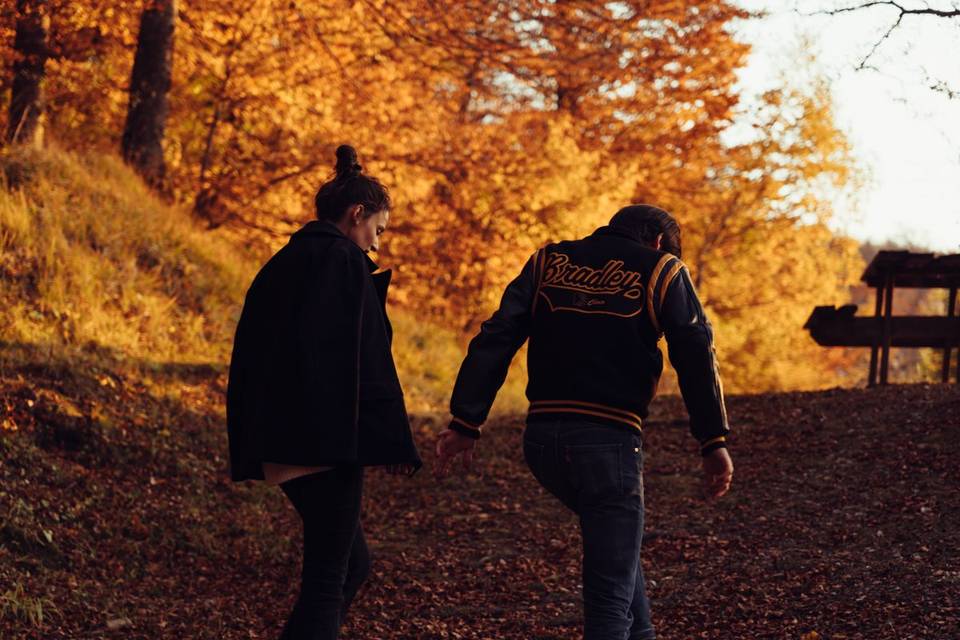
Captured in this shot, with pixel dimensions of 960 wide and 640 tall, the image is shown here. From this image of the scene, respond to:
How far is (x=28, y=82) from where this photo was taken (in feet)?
38.8

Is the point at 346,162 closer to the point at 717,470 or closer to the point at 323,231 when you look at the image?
the point at 323,231

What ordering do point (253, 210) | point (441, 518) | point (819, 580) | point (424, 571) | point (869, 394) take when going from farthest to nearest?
point (253, 210)
point (869, 394)
point (441, 518)
point (424, 571)
point (819, 580)

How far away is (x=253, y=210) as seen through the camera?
49.0 ft

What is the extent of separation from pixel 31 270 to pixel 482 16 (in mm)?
7864

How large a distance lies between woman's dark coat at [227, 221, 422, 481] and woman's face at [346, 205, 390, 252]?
0.28 feet

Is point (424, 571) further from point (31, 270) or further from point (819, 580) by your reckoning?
point (31, 270)

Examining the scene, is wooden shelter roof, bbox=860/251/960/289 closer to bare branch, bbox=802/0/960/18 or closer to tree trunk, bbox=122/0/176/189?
bare branch, bbox=802/0/960/18

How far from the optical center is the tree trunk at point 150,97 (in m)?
13.4

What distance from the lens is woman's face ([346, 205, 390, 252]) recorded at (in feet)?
12.7

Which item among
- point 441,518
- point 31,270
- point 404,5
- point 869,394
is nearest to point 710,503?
point 441,518

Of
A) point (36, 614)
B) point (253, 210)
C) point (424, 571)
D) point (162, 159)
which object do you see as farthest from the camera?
point (253, 210)

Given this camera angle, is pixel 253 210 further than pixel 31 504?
Yes

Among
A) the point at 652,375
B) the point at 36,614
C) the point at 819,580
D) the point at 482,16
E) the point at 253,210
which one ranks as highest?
the point at 482,16

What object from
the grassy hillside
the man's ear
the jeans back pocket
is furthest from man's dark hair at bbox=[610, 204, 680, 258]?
the grassy hillside
